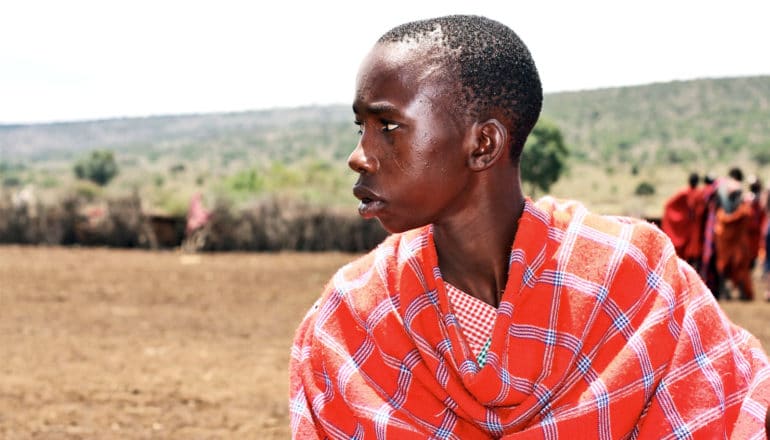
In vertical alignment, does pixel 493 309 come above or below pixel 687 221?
above

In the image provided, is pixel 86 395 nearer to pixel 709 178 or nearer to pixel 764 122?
pixel 709 178

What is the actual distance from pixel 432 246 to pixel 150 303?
9467 millimetres

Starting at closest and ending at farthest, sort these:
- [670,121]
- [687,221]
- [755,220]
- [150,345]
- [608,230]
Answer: [608,230] → [150,345] → [755,220] → [687,221] → [670,121]

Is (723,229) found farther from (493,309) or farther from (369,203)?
(369,203)

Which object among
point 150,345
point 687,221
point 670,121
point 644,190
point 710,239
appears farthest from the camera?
point 670,121

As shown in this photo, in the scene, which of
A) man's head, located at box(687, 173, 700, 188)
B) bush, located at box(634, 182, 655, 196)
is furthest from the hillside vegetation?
man's head, located at box(687, 173, 700, 188)

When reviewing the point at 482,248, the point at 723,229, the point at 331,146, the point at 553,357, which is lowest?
the point at 331,146

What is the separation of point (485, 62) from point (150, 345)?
697cm

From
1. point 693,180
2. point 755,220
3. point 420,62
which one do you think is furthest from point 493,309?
point 693,180

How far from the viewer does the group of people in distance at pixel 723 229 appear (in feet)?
38.9

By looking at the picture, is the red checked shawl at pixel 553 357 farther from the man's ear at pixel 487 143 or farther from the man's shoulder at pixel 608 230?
the man's ear at pixel 487 143

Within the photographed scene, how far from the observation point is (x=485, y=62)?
1.75 m

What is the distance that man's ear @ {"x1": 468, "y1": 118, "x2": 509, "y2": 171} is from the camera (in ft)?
5.84

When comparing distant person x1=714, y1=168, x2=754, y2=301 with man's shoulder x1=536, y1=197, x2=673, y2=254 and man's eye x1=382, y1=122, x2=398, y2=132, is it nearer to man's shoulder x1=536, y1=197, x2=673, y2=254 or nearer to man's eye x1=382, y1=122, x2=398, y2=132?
man's shoulder x1=536, y1=197, x2=673, y2=254
